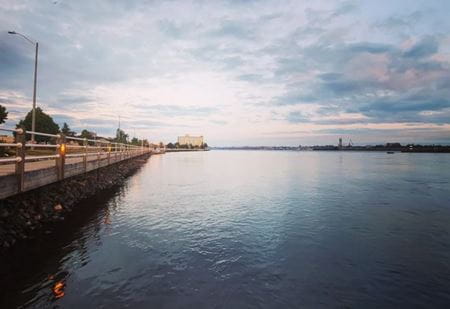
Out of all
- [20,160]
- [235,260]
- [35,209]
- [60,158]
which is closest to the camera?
[20,160]

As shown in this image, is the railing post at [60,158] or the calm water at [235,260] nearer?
the calm water at [235,260]

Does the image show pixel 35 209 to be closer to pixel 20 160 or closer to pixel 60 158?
pixel 60 158

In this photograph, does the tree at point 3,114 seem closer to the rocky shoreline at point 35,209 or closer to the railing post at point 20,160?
the rocky shoreline at point 35,209

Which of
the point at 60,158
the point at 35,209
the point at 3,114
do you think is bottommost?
the point at 35,209

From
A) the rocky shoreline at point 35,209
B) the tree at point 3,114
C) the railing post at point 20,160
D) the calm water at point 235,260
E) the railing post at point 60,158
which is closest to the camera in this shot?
the calm water at point 235,260

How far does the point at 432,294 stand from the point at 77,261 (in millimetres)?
10594

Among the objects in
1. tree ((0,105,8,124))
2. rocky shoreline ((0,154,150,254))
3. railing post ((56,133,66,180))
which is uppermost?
tree ((0,105,8,124))

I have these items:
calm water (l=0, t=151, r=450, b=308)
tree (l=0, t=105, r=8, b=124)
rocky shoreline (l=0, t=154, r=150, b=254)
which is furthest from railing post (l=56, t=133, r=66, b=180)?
tree (l=0, t=105, r=8, b=124)

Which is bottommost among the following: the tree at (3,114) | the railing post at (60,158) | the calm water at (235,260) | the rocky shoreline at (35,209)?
the calm water at (235,260)

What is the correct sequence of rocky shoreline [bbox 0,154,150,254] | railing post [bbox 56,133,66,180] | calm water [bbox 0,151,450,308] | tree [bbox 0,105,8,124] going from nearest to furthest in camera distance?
1. calm water [bbox 0,151,450,308]
2. rocky shoreline [bbox 0,154,150,254]
3. railing post [bbox 56,133,66,180]
4. tree [bbox 0,105,8,124]

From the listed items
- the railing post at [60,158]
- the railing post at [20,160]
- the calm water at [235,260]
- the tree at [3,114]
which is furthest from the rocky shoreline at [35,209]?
the tree at [3,114]

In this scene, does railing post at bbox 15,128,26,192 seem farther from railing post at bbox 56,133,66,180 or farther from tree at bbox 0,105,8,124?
tree at bbox 0,105,8,124

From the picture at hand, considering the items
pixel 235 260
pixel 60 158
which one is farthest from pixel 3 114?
pixel 235 260

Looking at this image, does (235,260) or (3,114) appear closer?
(235,260)
